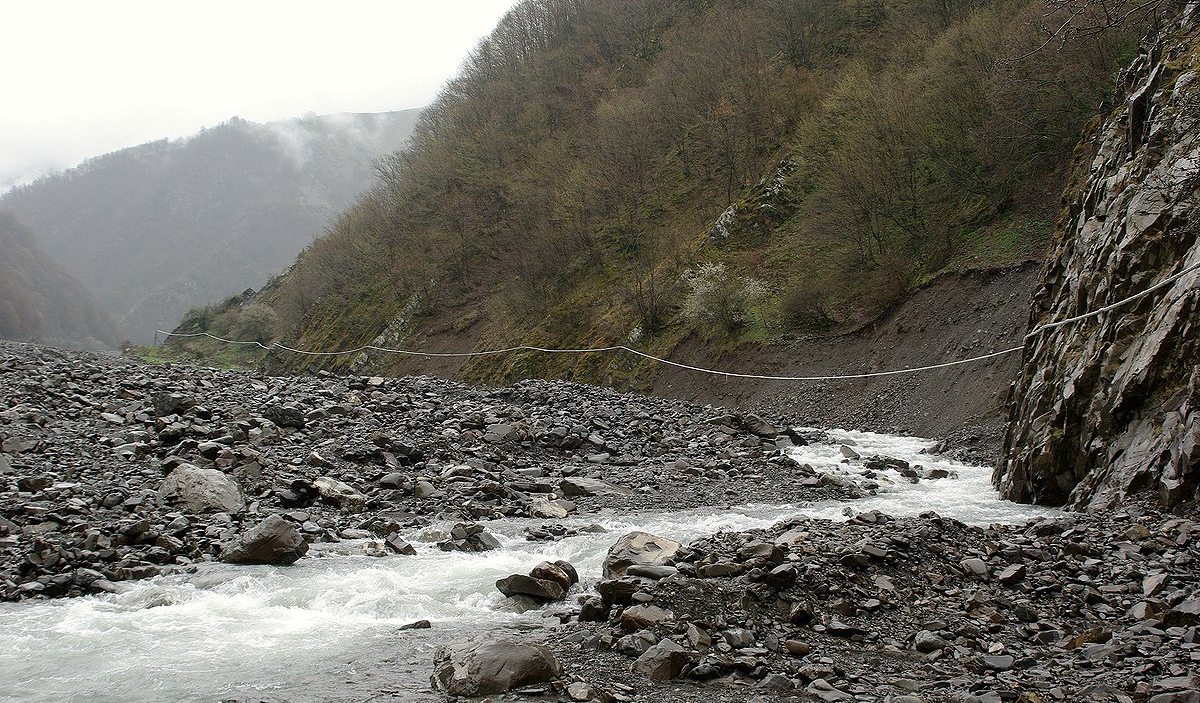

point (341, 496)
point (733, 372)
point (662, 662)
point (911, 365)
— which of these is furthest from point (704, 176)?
point (662, 662)

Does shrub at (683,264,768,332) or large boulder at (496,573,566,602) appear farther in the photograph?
shrub at (683,264,768,332)

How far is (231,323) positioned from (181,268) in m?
86.1

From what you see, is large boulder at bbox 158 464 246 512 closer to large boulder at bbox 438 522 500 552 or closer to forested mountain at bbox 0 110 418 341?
large boulder at bbox 438 522 500 552

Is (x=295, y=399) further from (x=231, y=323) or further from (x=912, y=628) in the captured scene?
(x=231, y=323)

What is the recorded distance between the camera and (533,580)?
7.19 metres

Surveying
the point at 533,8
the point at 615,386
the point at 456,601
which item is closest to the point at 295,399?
the point at 456,601

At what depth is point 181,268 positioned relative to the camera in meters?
146

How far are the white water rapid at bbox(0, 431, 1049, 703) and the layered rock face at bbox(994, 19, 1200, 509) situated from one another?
1.49 m

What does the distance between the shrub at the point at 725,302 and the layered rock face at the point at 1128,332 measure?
15.1m

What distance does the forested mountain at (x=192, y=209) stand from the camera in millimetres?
141750

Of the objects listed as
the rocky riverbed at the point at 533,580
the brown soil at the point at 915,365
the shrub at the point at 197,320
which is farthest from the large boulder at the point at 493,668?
the shrub at the point at 197,320

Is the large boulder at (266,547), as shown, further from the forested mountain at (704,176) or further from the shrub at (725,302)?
the shrub at (725,302)

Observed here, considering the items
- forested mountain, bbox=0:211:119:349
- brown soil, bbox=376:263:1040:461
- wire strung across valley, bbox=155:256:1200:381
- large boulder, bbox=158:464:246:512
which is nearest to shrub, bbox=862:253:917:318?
brown soil, bbox=376:263:1040:461

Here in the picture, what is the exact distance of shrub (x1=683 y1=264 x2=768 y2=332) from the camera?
28172 mm
